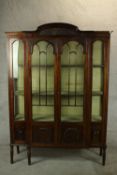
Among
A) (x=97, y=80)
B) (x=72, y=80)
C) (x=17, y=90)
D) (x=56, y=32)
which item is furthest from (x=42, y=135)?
(x=56, y=32)

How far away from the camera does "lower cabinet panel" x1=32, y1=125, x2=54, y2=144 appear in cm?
290

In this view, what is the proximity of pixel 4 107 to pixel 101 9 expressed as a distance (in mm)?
2088

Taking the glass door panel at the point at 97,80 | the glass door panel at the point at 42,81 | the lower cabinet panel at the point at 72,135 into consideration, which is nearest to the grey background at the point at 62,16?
the lower cabinet panel at the point at 72,135

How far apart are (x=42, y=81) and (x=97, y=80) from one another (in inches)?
28.5

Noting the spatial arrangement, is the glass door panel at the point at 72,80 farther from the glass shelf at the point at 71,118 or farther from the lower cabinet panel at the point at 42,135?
the lower cabinet panel at the point at 42,135

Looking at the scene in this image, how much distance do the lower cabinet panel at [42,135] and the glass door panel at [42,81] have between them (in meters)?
0.12

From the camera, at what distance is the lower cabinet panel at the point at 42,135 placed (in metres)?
2.90

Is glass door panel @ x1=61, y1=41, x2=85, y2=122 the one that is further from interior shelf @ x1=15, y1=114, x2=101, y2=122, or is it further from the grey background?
the grey background

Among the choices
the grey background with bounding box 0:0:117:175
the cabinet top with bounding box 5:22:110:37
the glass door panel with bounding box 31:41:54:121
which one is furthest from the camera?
the grey background with bounding box 0:0:117:175

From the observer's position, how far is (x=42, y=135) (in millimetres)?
2906

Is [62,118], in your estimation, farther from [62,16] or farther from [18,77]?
[62,16]

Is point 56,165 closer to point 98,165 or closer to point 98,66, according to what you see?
point 98,165

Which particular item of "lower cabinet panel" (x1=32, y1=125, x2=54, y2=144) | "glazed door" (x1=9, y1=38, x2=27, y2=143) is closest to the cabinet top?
"glazed door" (x1=9, y1=38, x2=27, y2=143)

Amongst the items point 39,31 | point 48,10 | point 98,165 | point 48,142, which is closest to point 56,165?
point 48,142
